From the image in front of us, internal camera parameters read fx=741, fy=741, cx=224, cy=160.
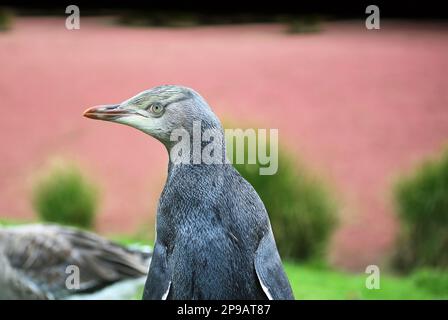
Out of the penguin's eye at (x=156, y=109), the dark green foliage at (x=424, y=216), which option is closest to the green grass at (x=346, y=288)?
the dark green foliage at (x=424, y=216)

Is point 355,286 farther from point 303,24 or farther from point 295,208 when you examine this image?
point 303,24

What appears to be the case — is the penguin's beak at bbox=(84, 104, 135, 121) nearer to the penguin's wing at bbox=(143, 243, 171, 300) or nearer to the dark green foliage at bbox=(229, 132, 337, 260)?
the penguin's wing at bbox=(143, 243, 171, 300)

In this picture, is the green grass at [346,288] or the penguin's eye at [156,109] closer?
the penguin's eye at [156,109]

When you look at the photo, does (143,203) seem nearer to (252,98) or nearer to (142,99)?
(252,98)

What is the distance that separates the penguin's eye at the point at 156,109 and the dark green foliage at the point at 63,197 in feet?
10.8

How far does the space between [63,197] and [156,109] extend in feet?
10.9

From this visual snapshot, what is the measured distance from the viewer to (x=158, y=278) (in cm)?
177

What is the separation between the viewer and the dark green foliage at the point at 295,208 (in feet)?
14.0

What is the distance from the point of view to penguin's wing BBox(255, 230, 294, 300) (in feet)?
5.70

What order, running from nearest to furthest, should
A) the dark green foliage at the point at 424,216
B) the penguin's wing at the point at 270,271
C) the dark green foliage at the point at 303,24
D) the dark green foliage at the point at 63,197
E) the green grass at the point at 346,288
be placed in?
the penguin's wing at the point at 270,271 < the green grass at the point at 346,288 < the dark green foliage at the point at 424,216 < the dark green foliage at the point at 63,197 < the dark green foliage at the point at 303,24

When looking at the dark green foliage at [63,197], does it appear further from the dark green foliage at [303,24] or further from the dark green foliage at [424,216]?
the dark green foliage at [303,24]

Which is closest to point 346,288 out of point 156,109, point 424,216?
point 424,216

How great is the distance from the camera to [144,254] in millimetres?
3244

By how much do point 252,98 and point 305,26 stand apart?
1.66 meters
